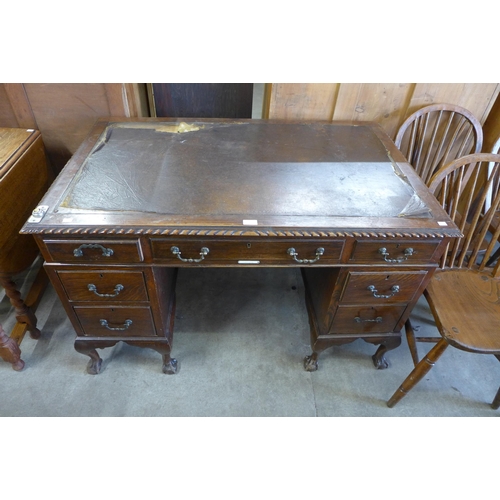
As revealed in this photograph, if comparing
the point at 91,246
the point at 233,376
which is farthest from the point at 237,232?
the point at 233,376

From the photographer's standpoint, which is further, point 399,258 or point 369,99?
point 369,99

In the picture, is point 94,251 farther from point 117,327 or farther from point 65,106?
point 65,106

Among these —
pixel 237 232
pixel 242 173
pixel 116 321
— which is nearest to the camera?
pixel 237 232

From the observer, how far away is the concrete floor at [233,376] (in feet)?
5.03

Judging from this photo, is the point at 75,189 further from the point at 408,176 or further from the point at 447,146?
the point at 447,146

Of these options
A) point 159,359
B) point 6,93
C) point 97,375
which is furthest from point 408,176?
point 6,93

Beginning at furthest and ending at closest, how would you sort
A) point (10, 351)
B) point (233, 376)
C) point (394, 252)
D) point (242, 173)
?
point (233, 376) → point (10, 351) → point (242, 173) → point (394, 252)

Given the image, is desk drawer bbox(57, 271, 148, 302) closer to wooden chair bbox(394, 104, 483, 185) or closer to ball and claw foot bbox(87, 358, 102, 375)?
ball and claw foot bbox(87, 358, 102, 375)

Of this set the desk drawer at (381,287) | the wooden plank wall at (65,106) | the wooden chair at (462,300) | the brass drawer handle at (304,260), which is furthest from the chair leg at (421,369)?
the wooden plank wall at (65,106)

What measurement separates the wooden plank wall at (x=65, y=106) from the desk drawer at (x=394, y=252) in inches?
48.3

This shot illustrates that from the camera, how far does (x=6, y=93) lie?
1514 millimetres

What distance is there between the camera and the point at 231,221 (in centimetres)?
108

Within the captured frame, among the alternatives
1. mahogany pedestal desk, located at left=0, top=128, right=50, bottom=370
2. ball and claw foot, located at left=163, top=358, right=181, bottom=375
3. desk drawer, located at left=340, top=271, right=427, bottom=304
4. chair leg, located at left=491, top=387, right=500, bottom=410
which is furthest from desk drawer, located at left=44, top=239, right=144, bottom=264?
chair leg, located at left=491, top=387, right=500, bottom=410

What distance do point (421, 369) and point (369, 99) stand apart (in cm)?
123
